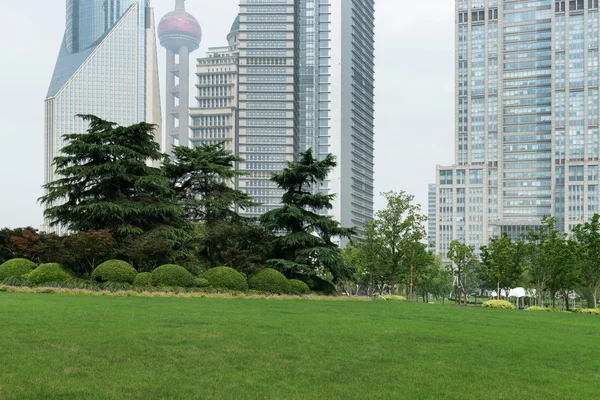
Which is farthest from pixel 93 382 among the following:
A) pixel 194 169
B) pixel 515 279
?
pixel 515 279

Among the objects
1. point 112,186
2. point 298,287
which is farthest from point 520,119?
point 112,186

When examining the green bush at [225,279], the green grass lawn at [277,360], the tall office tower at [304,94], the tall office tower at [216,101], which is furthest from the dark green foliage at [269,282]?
the tall office tower at [216,101]

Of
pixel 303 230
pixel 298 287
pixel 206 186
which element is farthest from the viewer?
pixel 206 186

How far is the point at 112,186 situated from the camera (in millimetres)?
39812

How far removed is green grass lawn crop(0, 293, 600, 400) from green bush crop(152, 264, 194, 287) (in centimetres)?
1568

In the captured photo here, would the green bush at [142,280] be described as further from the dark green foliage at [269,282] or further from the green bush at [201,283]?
the dark green foliage at [269,282]

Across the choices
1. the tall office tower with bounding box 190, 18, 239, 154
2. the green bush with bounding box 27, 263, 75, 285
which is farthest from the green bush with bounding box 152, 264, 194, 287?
the tall office tower with bounding box 190, 18, 239, 154

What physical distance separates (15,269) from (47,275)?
2.54 meters

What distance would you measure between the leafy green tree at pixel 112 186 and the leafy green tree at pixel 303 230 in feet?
21.9

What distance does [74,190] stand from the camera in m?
39.0

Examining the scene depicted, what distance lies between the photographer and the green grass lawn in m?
8.77

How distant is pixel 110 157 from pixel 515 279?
35.9 m

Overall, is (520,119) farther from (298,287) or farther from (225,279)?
(225,279)

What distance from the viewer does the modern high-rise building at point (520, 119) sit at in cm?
16050
